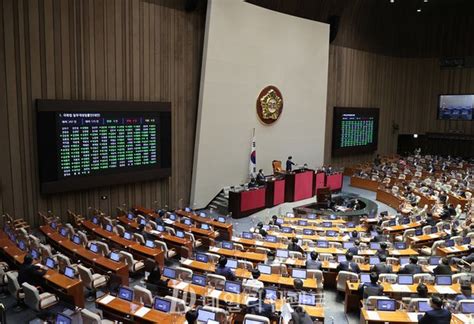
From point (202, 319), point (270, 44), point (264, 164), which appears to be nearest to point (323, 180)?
point (264, 164)

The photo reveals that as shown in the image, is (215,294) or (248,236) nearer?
(215,294)

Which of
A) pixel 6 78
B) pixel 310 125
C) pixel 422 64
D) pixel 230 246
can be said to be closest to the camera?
pixel 230 246

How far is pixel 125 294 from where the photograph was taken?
7832mm

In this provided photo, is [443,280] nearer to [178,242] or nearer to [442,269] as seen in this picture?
[442,269]

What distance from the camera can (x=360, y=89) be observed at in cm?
2906

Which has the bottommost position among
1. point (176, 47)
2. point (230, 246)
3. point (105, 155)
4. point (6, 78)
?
point (230, 246)

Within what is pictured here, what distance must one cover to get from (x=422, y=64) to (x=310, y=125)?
47.9 ft

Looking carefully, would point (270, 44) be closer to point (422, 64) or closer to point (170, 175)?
point (170, 175)

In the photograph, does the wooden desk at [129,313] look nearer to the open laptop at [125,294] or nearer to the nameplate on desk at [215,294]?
the open laptop at [125,294]

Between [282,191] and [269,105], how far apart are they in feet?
15.3

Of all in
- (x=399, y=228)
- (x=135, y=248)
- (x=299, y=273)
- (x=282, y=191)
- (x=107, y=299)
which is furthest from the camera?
(x=282, y=191)

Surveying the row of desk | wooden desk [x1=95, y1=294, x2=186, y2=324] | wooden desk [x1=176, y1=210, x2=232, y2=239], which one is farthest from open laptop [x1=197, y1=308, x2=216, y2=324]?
the row of desk

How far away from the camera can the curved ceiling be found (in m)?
27.5

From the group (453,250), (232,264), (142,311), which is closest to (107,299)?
(142,311)
